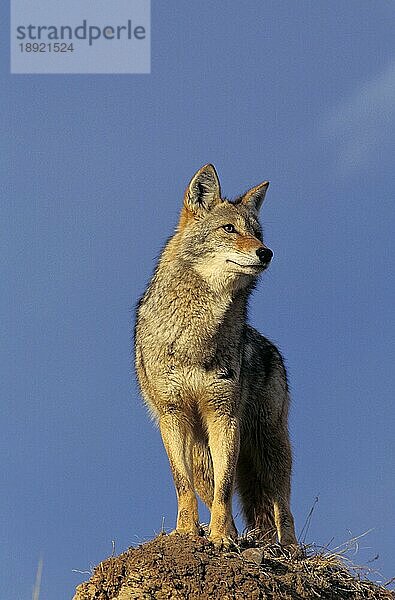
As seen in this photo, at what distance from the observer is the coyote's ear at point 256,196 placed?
13.3m

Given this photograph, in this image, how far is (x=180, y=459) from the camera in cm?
1219

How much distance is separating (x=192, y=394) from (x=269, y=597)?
2.64 meters

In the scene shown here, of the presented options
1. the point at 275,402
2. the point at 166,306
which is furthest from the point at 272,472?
the point at 166,306

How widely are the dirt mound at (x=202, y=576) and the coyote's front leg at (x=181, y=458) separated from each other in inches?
28.2

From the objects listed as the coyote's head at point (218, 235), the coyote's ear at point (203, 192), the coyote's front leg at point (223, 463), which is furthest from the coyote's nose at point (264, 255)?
the coyote's front leg at point (223, 463)

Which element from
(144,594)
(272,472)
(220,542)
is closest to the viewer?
(144,594)

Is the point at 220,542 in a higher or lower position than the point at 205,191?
lower

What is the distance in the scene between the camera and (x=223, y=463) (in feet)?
39.6

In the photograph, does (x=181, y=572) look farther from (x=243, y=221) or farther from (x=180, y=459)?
(x=243, y=221)

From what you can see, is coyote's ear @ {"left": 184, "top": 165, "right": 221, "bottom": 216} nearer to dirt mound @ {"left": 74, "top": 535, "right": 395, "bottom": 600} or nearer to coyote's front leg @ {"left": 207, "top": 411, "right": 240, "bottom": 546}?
coyote's front leg @ {"left": 207, "top": 411, "right": 240, "bottom": 546}

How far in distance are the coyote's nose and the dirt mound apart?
313cm

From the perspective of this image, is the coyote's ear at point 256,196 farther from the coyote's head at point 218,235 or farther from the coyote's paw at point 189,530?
the coyote's paw at point 189,530

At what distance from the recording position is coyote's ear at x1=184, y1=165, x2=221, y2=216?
12922 millimetres

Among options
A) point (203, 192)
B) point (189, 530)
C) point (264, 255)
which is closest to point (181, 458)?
point (189, 530)
